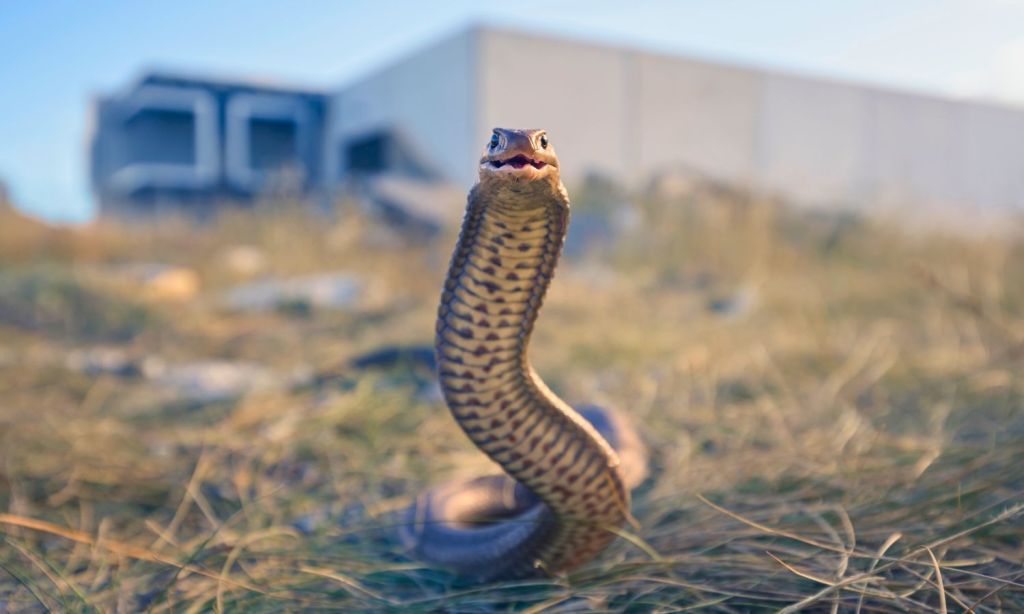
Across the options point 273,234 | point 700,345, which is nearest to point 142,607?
point 700,345

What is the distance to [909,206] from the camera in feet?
32.5

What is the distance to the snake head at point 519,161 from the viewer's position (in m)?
1.10

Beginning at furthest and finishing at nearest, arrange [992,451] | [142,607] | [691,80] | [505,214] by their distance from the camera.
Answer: [691,80] < [992,451] < [142,607] < [505,214]

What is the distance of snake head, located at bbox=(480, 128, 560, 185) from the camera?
Result: 1.10m

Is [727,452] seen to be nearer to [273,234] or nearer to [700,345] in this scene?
[700,345]

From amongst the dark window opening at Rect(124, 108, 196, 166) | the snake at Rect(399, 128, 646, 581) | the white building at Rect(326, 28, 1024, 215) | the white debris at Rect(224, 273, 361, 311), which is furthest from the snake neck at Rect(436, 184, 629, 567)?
the dark window opening at Rect(124, 108, 196, 166)

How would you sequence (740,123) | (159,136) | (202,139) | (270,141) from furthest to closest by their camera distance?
(270,141) → (159,136) → (202,139) → (740,123)

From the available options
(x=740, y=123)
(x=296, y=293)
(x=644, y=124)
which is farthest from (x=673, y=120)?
(x=296, y=293)

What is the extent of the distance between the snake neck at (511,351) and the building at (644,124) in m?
10.7

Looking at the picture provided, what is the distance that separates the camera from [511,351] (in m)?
1.25

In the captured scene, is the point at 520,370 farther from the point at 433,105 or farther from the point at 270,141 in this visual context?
the point at 270,141

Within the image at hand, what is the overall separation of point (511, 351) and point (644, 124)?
672 inches

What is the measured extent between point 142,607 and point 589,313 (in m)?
4.84

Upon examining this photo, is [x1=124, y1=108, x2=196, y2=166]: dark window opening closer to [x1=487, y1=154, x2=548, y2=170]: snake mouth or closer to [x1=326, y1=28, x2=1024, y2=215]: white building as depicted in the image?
[x1=326, y1=28, x2=1024, y2=215]: white building
